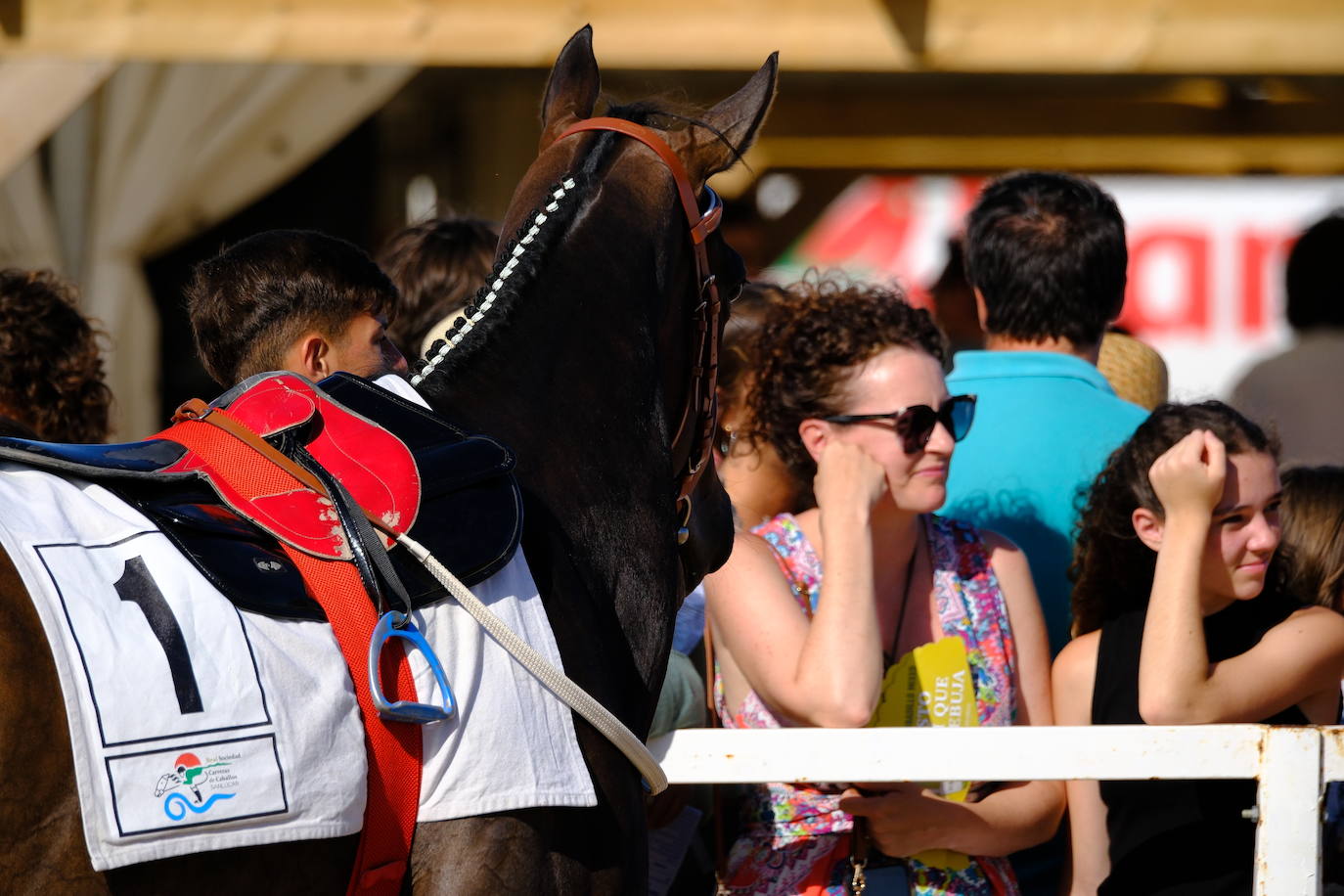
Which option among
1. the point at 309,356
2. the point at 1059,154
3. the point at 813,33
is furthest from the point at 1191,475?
the point at 1059,154

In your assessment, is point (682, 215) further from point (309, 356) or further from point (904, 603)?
point (904, 603)

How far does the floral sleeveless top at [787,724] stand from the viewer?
2.53m

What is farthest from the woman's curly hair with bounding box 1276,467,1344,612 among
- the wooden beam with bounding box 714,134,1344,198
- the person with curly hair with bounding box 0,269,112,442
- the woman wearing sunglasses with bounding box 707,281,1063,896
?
the wooden beam with bounding box 714,134,1344,198

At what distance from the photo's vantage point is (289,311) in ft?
7.75

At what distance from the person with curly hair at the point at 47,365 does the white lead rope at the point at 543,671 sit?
1.53 m

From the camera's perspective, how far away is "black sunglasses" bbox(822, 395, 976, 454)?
8.84ft

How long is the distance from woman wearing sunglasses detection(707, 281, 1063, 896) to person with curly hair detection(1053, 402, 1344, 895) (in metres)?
0.11

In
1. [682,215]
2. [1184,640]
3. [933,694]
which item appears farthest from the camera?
[933,694]

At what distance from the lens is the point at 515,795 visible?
1.74 metres

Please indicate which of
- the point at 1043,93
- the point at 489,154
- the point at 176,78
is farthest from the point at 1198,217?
the point at 176,78

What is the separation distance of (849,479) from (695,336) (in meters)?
0.52

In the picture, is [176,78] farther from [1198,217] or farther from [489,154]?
[1198,217]

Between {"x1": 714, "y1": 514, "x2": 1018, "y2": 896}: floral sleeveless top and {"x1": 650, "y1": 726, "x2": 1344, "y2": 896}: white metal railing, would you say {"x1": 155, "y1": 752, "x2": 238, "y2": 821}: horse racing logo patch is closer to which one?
{"x1": 650, "y1": 726, "x2": 1344, "y2": 896}: white metal railing

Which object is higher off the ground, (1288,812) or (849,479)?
(849,479)
